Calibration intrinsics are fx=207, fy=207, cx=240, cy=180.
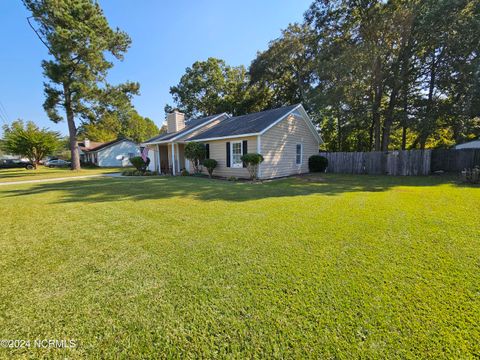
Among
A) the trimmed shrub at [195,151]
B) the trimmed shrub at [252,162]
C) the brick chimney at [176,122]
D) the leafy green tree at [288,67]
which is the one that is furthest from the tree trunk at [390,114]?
the brick chimney at [176,122]

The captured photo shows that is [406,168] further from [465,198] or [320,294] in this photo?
[320,294]

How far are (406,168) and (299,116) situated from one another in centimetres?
718

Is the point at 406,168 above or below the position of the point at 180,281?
above

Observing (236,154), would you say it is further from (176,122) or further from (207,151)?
(176,122)

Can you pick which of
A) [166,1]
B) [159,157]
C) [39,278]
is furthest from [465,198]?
[159,157]

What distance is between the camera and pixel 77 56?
16.8 metres

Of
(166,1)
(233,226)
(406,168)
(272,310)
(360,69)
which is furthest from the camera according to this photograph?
(360,69)

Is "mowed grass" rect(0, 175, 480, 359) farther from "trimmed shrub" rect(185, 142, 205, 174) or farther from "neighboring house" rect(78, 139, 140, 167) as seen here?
"neighboring house" rect(78, 139, 140, 167)

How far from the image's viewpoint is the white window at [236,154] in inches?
460

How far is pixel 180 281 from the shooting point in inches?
95.0

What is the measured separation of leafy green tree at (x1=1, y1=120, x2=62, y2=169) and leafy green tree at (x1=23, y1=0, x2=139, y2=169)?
247 inches

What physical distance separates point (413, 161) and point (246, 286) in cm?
1466

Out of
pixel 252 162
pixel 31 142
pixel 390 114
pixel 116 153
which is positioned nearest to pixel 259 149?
pixel 252 162

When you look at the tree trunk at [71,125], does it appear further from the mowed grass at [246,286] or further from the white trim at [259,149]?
the mowed grass at [246,286]
